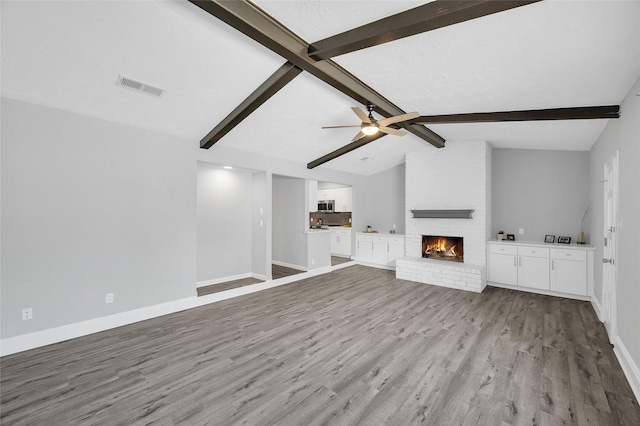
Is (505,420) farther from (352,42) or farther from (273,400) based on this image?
(352,42)

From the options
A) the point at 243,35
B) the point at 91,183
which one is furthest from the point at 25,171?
the point at 243,35

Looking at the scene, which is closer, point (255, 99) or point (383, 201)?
point (255, 99)

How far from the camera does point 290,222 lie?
713 cm

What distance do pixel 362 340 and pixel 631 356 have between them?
8.00ft

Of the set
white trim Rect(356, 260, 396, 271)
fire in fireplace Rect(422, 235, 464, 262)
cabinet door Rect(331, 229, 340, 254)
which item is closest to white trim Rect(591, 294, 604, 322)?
fire in fireplace Rect(422, 235, 464, 262)

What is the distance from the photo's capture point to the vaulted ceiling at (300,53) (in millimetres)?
2158

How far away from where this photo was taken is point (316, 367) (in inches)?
106

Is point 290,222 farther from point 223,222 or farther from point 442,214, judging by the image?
point 442,214

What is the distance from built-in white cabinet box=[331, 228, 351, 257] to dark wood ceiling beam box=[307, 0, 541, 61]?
6.37 m

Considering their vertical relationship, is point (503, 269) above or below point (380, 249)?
below

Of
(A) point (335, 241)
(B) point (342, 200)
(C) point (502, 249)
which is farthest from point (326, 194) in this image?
(C) point (502, 249)

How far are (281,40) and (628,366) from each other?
4.32 meters

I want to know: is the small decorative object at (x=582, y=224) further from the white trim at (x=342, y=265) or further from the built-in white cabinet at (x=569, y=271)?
the white trim at (x=342, y=265)

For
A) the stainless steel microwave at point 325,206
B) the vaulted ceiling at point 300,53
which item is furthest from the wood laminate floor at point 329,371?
the stainless steel microwave at point 325,206
